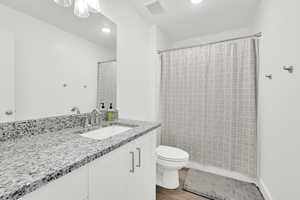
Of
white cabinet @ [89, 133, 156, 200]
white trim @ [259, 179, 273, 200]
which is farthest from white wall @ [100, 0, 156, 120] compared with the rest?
white trim @ [259, 179, 273, 200]

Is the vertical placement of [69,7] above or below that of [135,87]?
above

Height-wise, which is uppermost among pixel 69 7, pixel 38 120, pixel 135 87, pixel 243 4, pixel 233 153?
pixel 243 4

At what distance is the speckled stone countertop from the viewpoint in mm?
402

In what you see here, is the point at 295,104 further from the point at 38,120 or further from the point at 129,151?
the point at 38,120

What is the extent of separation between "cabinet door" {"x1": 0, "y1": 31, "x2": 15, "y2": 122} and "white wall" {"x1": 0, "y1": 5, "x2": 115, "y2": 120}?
2 cm

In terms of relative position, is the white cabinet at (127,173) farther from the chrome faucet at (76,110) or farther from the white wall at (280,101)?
the white wall at (280,101)

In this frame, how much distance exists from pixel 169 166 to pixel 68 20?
176cm

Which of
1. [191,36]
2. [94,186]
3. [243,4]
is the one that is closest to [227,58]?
[243,4]

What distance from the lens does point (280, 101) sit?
111 centimetres

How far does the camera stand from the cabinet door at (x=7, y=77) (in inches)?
29.5

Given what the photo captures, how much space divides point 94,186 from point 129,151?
308 mm

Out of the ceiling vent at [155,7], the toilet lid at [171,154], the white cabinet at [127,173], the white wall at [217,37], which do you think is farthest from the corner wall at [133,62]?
the white wall at [217,37]

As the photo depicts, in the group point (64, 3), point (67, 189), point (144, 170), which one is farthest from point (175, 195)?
point (64, 3)

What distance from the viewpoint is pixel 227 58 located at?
1808 mm
